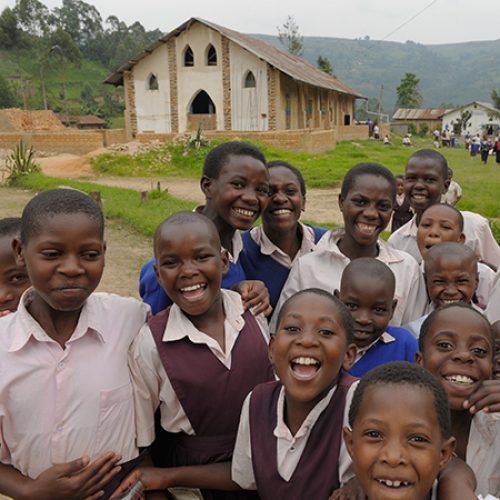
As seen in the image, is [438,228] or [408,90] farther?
[408,90]

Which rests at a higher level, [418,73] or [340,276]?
[418,73]

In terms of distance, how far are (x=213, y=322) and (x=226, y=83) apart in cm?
2291

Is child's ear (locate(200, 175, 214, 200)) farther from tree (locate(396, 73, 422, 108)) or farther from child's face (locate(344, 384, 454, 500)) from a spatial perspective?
tree (locate(396, 73, 422, 108))

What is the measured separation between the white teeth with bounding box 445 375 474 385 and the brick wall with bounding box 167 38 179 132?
24001 mm

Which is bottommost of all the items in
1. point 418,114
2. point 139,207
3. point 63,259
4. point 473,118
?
point 139,207

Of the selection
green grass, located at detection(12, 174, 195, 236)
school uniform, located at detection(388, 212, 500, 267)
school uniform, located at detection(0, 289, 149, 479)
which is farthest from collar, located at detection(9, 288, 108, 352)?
green grass, located at detection(12, 174, 195, 236)

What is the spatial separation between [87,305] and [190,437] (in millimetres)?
605

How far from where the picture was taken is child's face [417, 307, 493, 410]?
1919 mm

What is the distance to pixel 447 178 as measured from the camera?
3756mm

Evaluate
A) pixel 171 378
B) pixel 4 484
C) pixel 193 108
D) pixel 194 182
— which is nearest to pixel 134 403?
pixel 171 378

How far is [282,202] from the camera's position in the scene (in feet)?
9.39

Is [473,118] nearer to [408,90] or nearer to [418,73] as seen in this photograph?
[408,90]

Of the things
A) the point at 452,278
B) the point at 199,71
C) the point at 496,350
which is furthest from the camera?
the point at 199,71

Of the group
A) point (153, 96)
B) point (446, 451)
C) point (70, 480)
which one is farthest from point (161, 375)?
point (153, 96)
